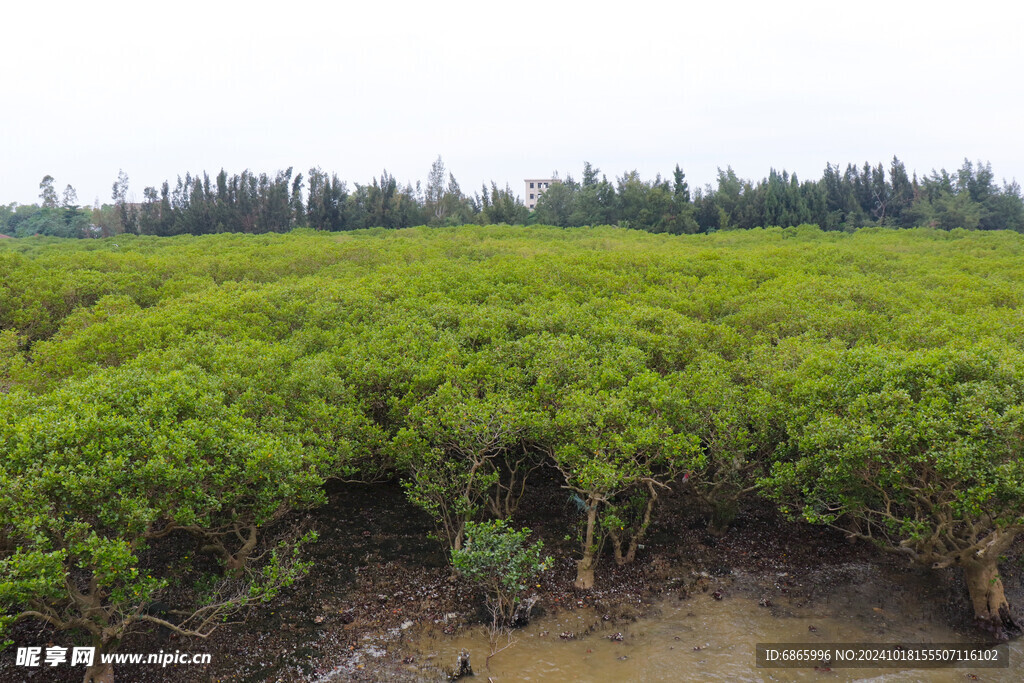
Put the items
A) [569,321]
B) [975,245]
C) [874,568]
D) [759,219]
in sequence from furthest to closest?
[759,219] < [975,245] < [569,321] < [874,568]

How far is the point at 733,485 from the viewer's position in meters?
14.6

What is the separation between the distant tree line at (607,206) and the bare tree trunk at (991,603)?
4762 centimetres

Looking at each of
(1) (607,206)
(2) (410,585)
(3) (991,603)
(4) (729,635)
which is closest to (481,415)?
(2) (410,585)

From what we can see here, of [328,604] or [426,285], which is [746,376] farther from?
[426,285]

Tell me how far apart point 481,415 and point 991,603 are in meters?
10.4

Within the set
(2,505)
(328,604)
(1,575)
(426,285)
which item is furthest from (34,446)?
(426,285)

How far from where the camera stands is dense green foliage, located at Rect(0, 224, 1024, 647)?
9.80 meters

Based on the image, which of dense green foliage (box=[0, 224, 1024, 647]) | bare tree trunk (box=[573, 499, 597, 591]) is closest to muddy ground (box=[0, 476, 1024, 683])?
bare tree trunk (box=[573, 499, 597, 591])

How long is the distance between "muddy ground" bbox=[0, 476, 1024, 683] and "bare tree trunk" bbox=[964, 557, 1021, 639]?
40 centimetres

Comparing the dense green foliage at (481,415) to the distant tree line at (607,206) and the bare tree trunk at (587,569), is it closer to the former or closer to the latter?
the bare tree trunk at (587,569)

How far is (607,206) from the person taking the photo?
6272 centimetres

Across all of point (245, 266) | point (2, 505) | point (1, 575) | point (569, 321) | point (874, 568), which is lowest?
point (874, 568)

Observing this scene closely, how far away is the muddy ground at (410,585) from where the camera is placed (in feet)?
37.1

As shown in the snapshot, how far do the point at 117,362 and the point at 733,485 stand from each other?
16.0m
